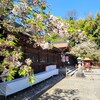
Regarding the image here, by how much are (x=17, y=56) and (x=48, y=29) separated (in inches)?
47.0

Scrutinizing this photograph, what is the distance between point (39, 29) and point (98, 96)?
6.02 meters

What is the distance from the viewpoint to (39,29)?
18.5ft

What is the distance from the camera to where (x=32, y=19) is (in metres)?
5.56

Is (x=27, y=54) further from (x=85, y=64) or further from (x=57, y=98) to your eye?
(x=85, y=64)

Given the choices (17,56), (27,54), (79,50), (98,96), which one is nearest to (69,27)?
(17,56)

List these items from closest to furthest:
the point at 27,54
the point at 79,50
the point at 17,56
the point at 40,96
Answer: the point at 17,56 < the point at 40,96 < the point at 27,54 < the point at 79,50

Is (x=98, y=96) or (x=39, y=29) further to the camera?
(x=98, y=96)

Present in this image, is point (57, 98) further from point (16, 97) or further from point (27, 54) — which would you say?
point (27, 54)

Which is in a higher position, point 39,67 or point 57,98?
point 39,67

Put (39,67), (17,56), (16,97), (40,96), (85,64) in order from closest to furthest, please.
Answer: (17,56), (16,97), (40,96), (39,67), (85,64)

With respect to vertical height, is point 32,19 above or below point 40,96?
above

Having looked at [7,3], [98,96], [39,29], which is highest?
[7,3]

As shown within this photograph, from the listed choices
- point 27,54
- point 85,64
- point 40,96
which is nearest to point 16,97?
point 40,96

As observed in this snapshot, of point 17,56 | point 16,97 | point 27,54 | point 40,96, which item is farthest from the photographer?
point 27,54
